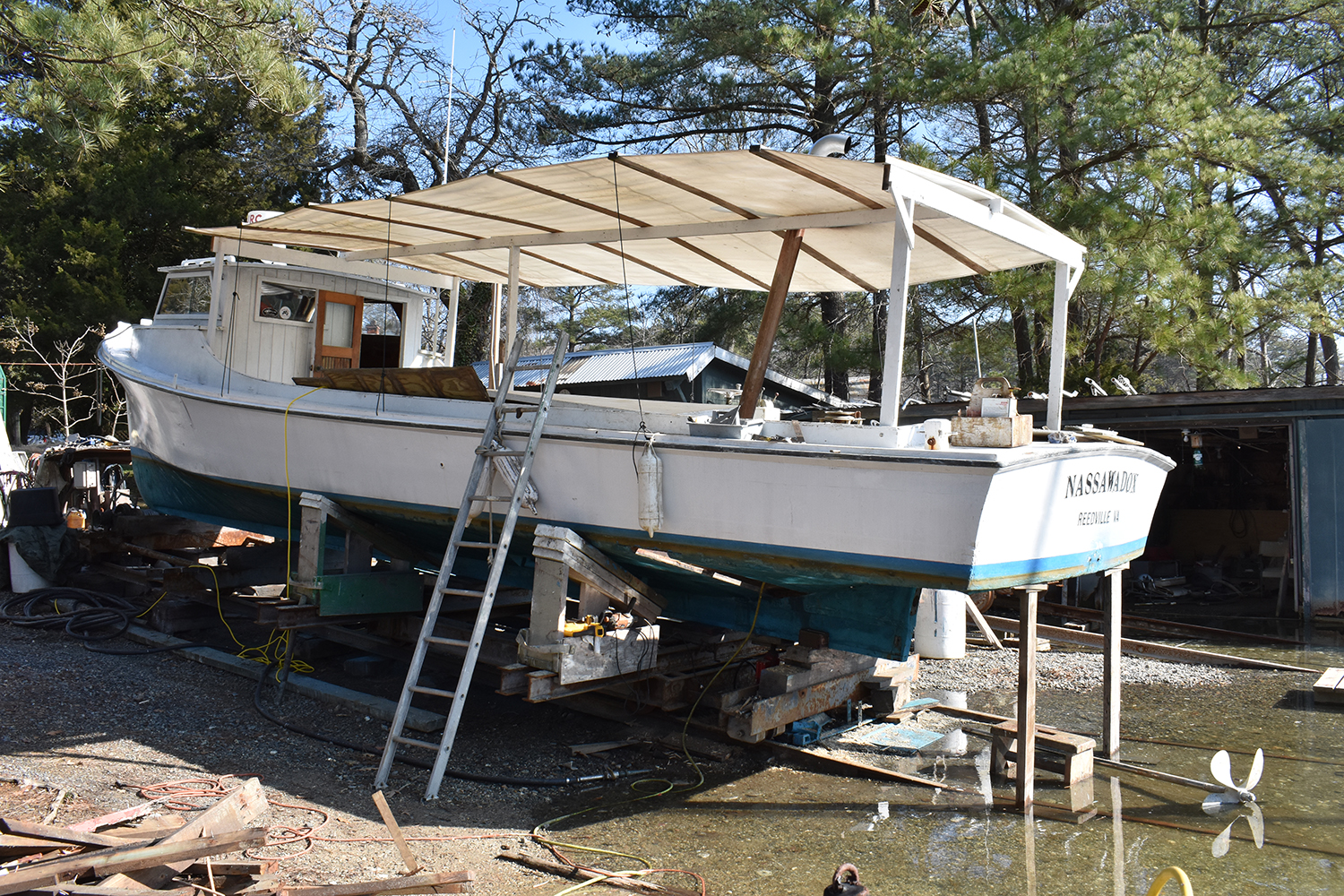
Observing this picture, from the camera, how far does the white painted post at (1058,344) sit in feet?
18.2

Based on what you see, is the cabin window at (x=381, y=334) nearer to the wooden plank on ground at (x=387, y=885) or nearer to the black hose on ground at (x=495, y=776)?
the black hose on ground at (x=495, y=776)

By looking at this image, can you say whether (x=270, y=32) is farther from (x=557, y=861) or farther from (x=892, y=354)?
(x=557, y=861)

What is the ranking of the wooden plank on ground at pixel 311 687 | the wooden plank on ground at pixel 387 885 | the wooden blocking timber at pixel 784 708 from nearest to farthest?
the wooden plank on ground at pixel 387 885 < the wooden blocking timber at pixel 784 708 < the wooden plank on ground at pixel 311 687

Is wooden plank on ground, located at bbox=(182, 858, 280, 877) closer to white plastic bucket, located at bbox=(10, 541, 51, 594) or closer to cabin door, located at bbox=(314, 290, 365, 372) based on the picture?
cabin door, located at bbox=(314, 290, 365, 372)

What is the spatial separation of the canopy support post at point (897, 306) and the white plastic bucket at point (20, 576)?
8154mm

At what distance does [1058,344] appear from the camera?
563cm

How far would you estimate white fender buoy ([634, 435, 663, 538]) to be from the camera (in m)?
4.89

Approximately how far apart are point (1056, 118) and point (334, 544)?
9403mm

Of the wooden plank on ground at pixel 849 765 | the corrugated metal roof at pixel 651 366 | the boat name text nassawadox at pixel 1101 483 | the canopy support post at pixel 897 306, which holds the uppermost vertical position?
the corrugated metal roof at pixel 651 366

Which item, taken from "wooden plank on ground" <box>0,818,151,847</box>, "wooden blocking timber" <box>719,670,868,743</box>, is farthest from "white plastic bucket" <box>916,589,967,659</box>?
"wooden plank on ground" <box>0,818,151,847</box>

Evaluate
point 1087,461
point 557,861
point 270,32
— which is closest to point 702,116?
point 270,32

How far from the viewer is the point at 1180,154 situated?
11055 mm

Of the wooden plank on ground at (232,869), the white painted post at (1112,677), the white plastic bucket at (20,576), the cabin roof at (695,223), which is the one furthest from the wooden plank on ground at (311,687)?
the white painted post at (1112,677)

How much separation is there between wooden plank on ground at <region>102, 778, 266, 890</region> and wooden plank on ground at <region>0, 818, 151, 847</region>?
0.48 feet
